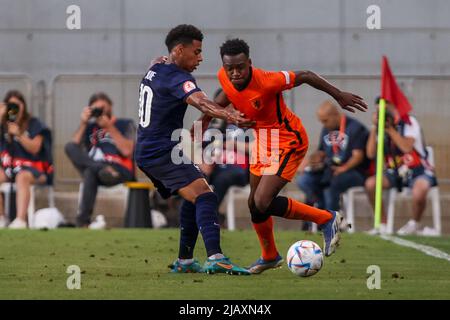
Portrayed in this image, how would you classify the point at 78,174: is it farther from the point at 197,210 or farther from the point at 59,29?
the point at 197,210

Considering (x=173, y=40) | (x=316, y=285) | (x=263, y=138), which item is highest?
(x=173, y=40)

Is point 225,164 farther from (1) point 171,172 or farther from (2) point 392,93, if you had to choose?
(1) point 171,172

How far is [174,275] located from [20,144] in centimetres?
718

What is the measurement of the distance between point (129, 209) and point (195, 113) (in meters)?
1.92

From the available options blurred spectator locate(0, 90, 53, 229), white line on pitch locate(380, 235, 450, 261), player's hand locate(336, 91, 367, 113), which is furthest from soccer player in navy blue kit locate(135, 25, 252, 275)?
blurred spectator locate(0, 90, 53, 229)

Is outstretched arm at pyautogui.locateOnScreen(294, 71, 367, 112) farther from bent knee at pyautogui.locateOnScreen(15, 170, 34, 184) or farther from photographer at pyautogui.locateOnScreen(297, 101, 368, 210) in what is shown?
bent knee at pyautogui.locateOnScreen(15, 170, 34, 184)

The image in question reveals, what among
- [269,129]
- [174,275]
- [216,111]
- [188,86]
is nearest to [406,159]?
[269,129]

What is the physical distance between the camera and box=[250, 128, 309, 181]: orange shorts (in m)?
10.8

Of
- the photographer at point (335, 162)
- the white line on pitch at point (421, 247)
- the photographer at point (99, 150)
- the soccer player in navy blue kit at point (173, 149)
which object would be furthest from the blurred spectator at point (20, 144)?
the soccer player in navy blue kit at point (173, 149)

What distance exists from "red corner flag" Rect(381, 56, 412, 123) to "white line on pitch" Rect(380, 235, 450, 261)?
202cm

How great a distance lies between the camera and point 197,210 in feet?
33.3

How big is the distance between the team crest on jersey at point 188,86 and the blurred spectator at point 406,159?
22.4 feet

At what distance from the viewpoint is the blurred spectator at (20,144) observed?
1681cm

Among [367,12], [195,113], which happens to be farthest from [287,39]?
[195,113]
